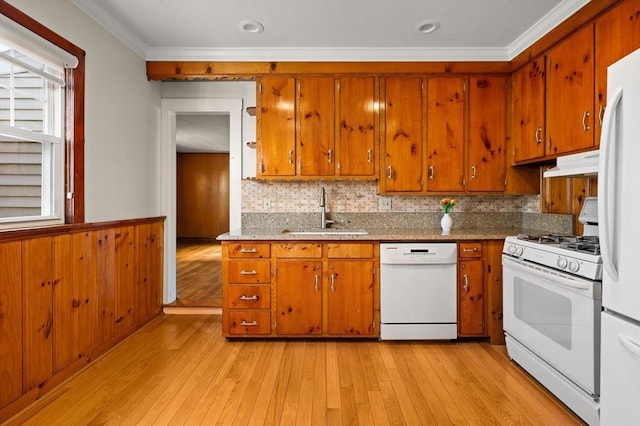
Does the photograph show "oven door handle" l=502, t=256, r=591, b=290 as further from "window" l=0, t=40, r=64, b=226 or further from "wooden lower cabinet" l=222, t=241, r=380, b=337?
"window" l=0, t=40, r=64, b=226

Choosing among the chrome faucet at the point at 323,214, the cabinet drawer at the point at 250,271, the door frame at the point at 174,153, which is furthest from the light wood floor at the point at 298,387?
the door frame at the point at 174,153

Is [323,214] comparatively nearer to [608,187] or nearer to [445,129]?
[445,129]

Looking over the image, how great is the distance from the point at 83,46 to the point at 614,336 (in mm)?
3443

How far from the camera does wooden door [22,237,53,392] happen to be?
6.16ft

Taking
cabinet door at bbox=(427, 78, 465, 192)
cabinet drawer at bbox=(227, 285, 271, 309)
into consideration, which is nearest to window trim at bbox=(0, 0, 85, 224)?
cabinet drawer at bbox=(227, 285, 271, 309)

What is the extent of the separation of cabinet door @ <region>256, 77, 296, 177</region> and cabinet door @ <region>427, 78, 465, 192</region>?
4.06 feet

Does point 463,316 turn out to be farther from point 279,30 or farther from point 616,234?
point 279,30

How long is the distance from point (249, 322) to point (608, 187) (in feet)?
8.06

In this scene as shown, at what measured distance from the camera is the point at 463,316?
2.76m

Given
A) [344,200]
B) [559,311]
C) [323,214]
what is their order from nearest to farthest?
[559,311] → [323,214] → [344,200]

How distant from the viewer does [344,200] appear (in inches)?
133

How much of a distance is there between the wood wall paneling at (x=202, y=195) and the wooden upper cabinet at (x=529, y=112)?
728 cm

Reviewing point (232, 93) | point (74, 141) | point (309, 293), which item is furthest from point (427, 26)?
point (74, 141)

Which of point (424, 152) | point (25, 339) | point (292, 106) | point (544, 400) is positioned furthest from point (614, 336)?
point (25, 339)
